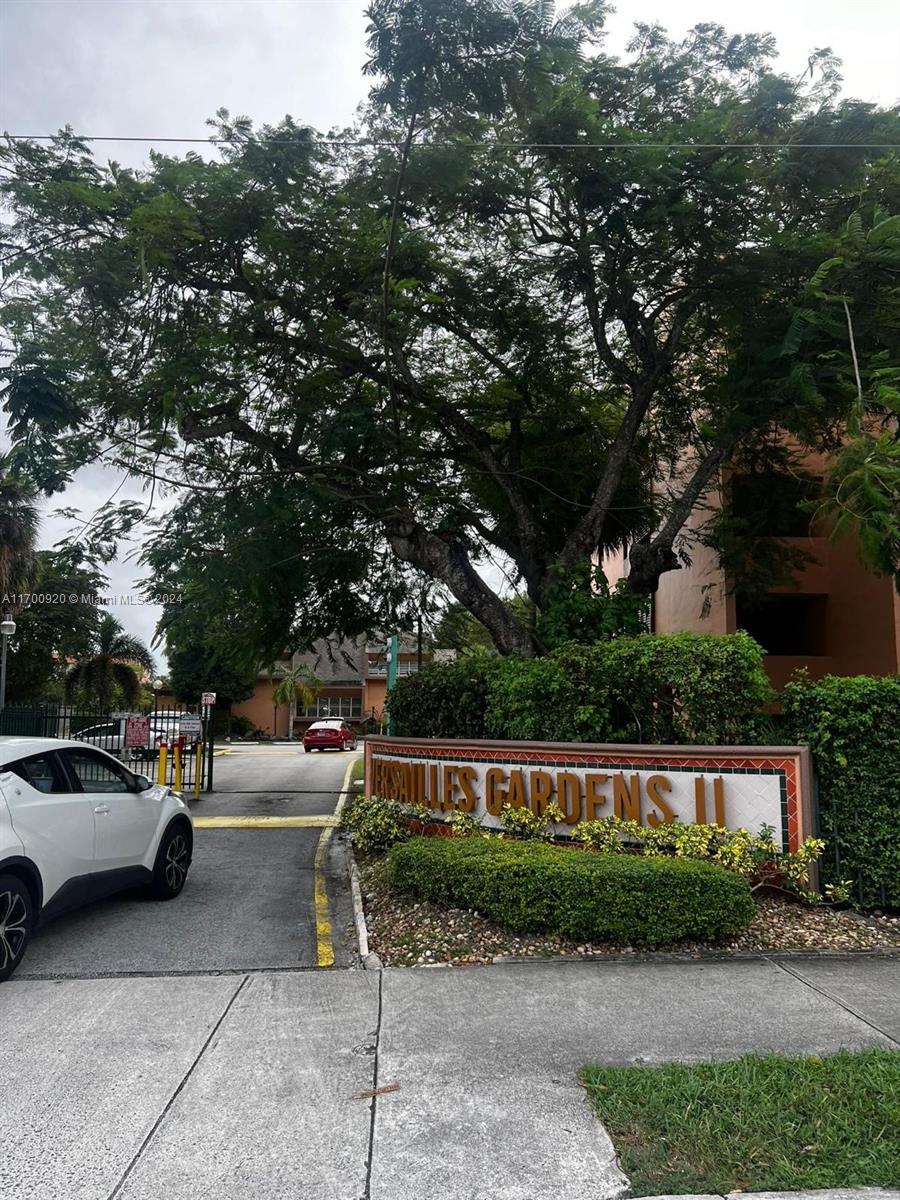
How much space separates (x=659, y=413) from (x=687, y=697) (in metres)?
8.65

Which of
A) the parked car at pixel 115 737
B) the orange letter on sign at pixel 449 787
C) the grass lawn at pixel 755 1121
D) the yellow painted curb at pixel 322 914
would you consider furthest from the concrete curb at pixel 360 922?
the parked car at pixel 115 737

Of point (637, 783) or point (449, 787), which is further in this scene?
point (449, 787)

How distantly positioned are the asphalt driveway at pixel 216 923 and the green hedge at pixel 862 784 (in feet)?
13.4

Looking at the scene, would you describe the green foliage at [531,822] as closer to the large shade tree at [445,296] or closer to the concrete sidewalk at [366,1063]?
the concrete sidewalk at [366,1063]

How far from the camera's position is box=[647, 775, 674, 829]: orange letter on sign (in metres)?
7.63

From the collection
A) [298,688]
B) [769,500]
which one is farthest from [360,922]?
[298,688]

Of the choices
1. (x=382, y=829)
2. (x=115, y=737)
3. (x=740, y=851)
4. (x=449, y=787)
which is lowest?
(x=382, y=829)

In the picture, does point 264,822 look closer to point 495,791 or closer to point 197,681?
point 495,791

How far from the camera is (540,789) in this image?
8.39 metres

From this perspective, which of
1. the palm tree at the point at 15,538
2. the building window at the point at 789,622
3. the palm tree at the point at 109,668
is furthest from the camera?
the palm tree at the point at 109,668

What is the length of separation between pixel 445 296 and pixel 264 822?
28.0ft

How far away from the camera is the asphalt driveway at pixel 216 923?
20.6 feet

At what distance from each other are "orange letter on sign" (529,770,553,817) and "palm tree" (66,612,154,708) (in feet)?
112

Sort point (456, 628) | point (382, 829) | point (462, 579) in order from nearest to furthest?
point (382, 829), point (462, 579), point (456, 628)
